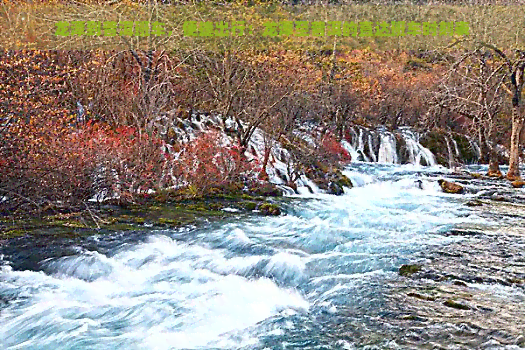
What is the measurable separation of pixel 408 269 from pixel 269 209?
550 centimetres

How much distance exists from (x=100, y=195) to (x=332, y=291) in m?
7.23

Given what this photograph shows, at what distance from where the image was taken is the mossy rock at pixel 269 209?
1361cm

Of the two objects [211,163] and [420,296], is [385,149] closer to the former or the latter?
[211,163]

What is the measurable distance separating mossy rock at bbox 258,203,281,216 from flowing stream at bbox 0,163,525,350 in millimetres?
709

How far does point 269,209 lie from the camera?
1375 centimetres

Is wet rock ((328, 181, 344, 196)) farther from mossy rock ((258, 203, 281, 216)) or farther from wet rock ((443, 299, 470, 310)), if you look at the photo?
wet rock ((443, 299, 470, 310))

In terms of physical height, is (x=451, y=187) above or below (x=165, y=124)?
below

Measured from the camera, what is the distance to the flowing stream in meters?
6.36

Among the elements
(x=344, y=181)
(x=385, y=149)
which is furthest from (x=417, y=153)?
(x=344, y=181)

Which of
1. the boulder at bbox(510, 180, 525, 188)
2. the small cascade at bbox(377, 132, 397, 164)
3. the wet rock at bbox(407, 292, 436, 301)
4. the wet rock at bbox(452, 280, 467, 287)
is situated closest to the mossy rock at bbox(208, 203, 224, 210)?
the wet rock at bbox(407, 292, 436, 301)

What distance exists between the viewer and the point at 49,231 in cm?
1030

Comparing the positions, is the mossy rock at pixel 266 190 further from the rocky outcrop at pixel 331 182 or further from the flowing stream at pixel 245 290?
the flowing stream at pixel 245 290

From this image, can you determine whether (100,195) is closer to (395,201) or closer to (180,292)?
(180,292)

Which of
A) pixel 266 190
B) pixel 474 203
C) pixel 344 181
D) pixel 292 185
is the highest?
pixel 266 190
